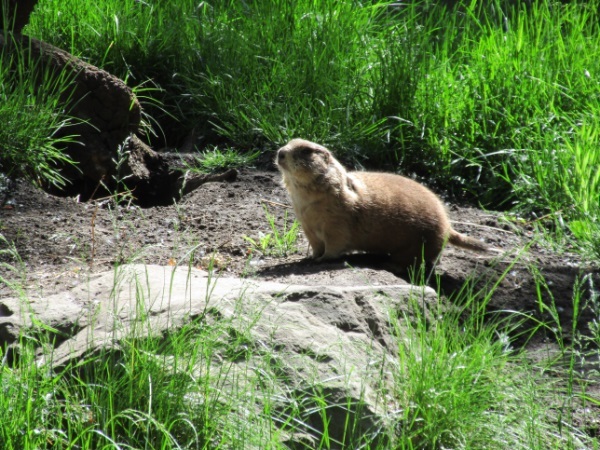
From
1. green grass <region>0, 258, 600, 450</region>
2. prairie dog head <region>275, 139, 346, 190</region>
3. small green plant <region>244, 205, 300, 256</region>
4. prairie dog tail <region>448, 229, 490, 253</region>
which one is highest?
prairie dog head <region>275, 139, 346, 190</region>

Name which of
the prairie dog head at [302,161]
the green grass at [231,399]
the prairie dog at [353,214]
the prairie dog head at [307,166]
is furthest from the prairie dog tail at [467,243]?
the green grass at [231,399]

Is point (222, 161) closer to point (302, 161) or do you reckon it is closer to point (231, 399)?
point (302, 161)

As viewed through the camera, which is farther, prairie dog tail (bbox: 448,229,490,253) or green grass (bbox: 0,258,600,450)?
prairie dog tail (bbox: 448,229,490,253)

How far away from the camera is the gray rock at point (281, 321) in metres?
2.59

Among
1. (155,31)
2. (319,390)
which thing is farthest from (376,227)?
(155,31)

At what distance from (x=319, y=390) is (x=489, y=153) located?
3.05 meters

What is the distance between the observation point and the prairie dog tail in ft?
13.6

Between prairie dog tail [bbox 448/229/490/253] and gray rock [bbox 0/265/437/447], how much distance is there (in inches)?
31.9

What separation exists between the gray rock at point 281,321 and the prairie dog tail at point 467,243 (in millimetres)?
811

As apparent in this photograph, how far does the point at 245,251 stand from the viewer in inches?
172

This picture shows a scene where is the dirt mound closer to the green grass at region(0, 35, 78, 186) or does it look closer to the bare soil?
the bare soil

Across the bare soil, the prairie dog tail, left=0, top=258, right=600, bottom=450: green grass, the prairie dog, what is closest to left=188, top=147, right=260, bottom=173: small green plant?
the bare soil

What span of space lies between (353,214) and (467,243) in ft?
1.89

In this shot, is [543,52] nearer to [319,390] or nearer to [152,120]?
[152,120]
